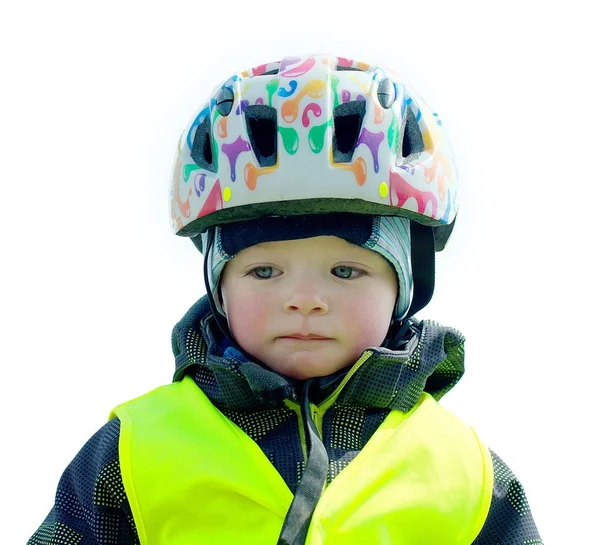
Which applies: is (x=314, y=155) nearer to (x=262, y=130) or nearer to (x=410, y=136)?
(x=262, y=130)

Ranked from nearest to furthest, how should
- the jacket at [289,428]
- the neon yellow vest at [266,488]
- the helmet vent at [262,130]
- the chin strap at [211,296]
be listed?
the neon yellow vest at [266,488] < the jacket at [289,428] < the helmet vent at [262,130] < the chin strap at [211,296]

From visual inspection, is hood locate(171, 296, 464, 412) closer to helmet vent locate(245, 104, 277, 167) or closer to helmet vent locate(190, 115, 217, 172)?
helmet vent locate(190, 115, 217, 172)

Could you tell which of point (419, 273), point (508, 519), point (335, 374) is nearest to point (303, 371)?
point (335, 374)

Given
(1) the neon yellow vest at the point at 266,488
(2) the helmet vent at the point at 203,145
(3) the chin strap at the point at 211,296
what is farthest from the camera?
(2) the helmet vent at the point at 203,145

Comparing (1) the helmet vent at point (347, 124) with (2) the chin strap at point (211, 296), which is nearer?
(1) the helmet vent at point (347, 124)

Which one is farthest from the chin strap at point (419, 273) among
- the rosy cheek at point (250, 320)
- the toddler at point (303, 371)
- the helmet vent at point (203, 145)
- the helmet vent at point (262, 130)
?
the helmet vent at point (203, 145)

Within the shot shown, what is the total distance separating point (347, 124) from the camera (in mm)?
4320

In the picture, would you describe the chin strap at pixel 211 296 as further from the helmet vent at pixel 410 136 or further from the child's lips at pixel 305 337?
the helmet vent at pixel 410 136

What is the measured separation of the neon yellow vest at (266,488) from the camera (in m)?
3.80

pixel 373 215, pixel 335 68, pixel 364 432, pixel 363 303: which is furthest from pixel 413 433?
pixel 335 68

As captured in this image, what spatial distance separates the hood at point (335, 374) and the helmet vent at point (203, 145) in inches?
24.0

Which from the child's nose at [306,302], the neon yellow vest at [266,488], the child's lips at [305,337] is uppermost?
the child's nose at [306,302]

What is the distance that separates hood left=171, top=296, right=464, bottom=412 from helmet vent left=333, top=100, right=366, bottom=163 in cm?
82

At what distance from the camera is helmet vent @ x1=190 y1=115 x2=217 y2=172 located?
4.45 meters
